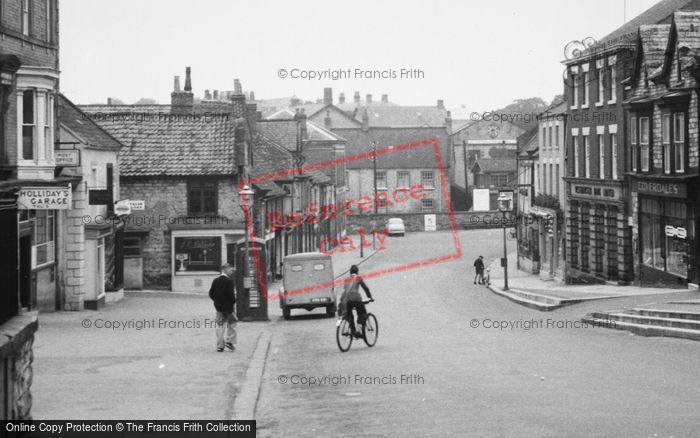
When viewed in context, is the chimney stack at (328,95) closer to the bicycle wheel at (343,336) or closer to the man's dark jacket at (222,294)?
the bicycle wheel at (343,336)

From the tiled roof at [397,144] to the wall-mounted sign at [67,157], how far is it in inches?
3001

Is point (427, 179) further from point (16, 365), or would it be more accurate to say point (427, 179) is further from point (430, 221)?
point (16, 365)

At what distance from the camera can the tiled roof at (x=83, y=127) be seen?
31.9m

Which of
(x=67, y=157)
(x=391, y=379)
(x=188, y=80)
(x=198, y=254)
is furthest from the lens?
(x=188, y=80)

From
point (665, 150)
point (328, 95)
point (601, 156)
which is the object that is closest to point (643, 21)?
point (601, 156)

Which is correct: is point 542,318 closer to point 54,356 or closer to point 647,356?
point 647,356

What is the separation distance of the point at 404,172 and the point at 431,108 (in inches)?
1539

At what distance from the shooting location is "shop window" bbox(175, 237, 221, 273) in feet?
136

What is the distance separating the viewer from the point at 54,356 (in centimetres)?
1852

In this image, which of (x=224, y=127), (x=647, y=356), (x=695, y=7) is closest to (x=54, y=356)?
(x=647, y=356)

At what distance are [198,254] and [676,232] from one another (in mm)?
19645

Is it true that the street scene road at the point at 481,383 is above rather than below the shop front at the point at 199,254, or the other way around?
below

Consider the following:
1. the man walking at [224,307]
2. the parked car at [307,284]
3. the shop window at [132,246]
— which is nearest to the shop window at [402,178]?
the shop window at [132,246]

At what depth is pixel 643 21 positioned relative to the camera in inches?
1734
